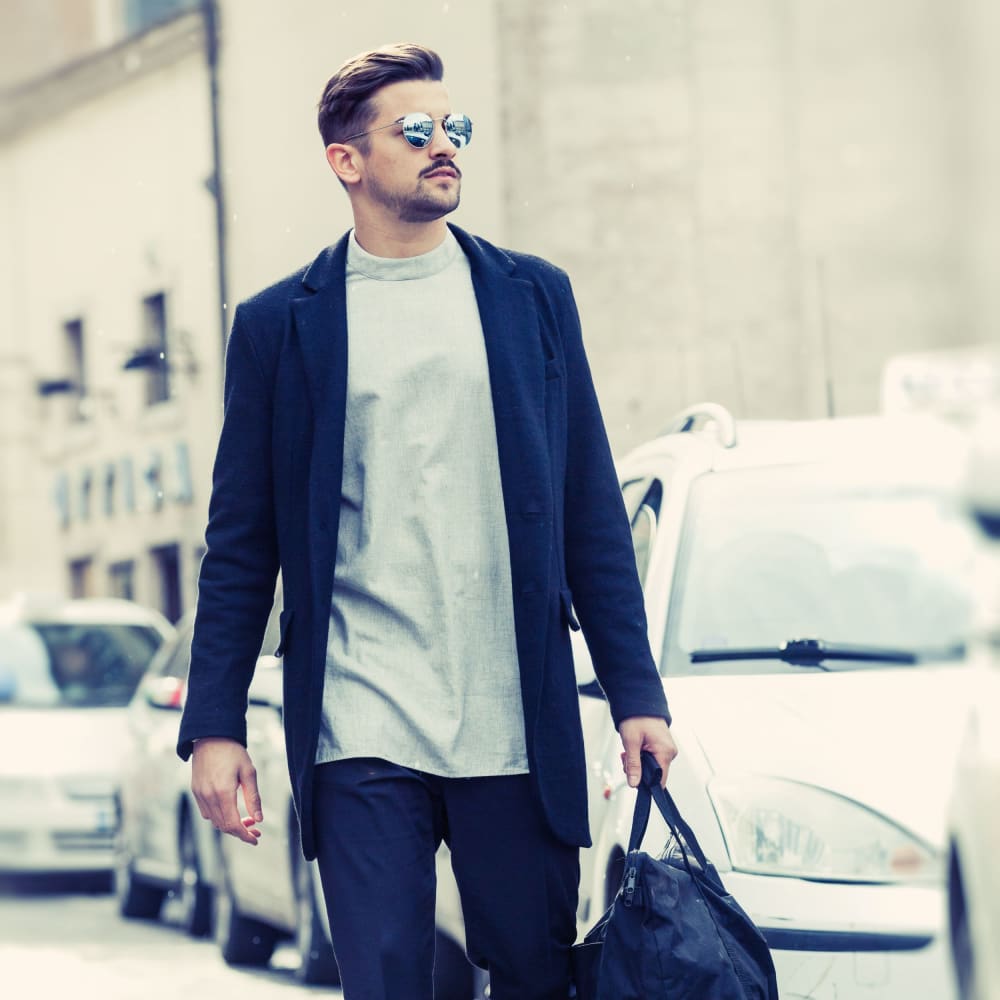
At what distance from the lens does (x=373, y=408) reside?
377 cm

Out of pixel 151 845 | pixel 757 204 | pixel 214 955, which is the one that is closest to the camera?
pixel 757 204

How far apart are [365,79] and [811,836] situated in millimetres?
1876

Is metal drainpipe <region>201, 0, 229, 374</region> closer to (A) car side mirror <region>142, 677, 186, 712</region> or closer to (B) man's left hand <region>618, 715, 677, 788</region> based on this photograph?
(A) car side mirror <region>142, 677, 186, 712</region>

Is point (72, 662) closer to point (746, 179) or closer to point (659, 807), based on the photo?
point (746, 179)

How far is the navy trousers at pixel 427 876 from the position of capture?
144 inches

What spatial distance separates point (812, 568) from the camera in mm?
5801

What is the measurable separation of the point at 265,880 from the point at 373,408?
5.28 metres

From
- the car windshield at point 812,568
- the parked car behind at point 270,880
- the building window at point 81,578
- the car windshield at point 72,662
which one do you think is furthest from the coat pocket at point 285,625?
the building window at point 81,578

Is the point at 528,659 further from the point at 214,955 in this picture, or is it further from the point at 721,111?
the point at 214,955

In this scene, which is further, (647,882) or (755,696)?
(755,696)

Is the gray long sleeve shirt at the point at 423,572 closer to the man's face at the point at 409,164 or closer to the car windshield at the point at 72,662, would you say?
the man's face at the point at 409,164

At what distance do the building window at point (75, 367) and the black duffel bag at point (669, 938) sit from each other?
18036mm

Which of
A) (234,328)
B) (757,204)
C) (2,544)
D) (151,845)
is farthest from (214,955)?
(2,544)

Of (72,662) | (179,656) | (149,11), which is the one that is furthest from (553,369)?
(149,11)
